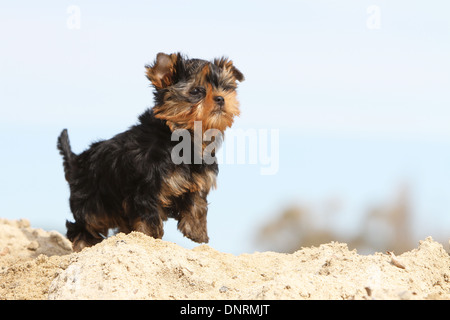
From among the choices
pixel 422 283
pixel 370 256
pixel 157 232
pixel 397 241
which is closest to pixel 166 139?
pixel 157 232

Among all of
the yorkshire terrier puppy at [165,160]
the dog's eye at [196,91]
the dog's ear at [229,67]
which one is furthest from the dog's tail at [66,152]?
the dog's ear at [229,67]

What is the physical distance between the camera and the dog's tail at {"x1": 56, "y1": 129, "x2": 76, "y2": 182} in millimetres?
8094

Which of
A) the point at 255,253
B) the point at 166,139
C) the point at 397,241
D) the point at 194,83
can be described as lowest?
the point at 397,241

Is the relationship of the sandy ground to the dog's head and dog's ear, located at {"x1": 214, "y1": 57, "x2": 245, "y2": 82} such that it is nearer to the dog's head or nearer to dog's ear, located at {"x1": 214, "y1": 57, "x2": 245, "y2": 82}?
the dog's head

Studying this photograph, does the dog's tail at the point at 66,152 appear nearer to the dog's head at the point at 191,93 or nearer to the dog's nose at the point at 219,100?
the dog's head at the point at 191,93

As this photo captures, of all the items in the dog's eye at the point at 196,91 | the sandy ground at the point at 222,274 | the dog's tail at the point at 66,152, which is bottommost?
the sandy ground at the point at 222,274

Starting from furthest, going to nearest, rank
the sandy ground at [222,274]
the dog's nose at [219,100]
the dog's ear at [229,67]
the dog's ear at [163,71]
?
1. the dog's ear at [229,67]
2. the dog's ear at [163,71]
3. the dog's nose at [219,100]
4. the sandy ground at [222,274]

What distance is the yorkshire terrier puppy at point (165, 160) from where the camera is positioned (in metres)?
6.72

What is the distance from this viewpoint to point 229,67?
285 inches

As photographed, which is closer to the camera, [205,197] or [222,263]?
[222,263]

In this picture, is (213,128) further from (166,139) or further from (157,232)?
(157,232)

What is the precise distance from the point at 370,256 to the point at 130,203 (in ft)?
9.43

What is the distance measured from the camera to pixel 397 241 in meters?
11.6
